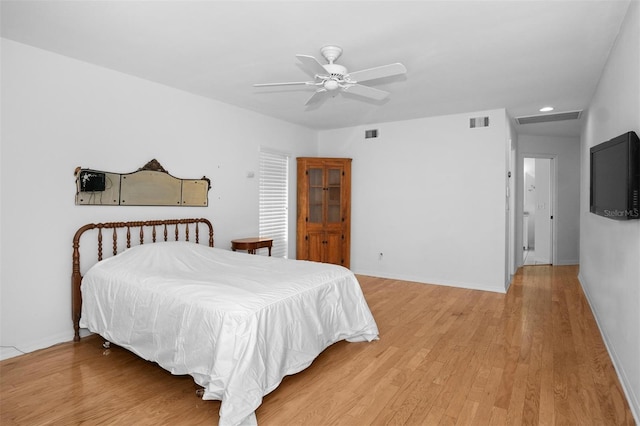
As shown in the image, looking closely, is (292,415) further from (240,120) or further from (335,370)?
(240,120)

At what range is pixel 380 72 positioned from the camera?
2779 millimetres

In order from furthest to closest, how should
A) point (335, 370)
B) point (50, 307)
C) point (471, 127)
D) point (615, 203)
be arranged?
point (471, 127) < point (50, 307) < point (335, 370) < point (615, 203)

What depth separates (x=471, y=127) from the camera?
5.28 m

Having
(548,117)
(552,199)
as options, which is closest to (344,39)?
(548,117)

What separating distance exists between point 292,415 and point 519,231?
6270 millimetres

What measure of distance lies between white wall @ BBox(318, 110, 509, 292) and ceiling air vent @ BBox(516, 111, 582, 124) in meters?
0.83

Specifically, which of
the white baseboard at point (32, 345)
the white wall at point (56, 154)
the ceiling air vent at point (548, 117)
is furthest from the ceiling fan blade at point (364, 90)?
the white baseboard at point (32, 345)

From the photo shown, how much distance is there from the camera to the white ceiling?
246 centimetres

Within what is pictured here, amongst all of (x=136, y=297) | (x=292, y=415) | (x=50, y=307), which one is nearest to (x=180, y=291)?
(x=136, y=297)

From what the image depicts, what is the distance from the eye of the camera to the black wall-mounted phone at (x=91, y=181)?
134 inches

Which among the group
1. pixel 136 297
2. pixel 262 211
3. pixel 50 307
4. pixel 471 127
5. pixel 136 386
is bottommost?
pixel 136 386

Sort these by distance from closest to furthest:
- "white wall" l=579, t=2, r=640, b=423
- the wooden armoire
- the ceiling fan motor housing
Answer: "white wall" l=579, t=2, r=640, b=423 < the ceiling fan motor housing < the wooden armoire

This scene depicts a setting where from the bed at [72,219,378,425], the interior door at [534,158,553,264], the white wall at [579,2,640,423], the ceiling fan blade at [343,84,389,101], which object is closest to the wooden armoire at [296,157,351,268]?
the bed at [72,219,378,425]

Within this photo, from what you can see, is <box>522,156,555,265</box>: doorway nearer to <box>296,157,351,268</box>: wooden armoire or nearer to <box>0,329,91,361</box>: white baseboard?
<box>296,157,351,268</box>: wooden armoire
